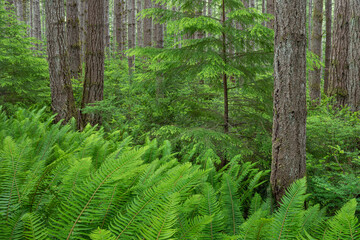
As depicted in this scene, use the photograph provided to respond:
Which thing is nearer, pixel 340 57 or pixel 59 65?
pixel 59 65

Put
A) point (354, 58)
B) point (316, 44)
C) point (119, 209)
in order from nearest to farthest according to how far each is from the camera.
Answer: point (119, 209) → point (354, 58) → point (316, 44)

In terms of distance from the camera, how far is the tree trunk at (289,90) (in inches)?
117

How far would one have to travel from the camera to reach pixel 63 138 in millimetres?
3670

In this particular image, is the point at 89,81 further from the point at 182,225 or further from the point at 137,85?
the point at 182,225

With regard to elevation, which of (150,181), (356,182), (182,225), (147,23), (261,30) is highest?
(147,23)

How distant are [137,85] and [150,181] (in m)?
3.11

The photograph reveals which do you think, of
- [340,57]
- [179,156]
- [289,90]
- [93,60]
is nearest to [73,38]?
[93,60]

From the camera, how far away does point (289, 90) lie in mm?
3000

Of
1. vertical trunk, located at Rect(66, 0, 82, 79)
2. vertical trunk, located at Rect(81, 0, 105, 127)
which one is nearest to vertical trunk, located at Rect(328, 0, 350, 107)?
vertical trunk, located at Rect(81, 0, 105, 127)

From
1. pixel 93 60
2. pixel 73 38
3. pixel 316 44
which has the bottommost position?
pixel 93 60

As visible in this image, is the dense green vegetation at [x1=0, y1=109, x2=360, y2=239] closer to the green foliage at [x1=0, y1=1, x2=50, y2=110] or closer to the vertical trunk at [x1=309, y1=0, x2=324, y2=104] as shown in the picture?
the green foliage at [x1=0, y1=1, x2=50, y2=110]

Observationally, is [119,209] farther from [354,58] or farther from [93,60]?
[354,58]

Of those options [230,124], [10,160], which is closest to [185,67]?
[230,124]

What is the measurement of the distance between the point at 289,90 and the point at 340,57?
16.6 feet
